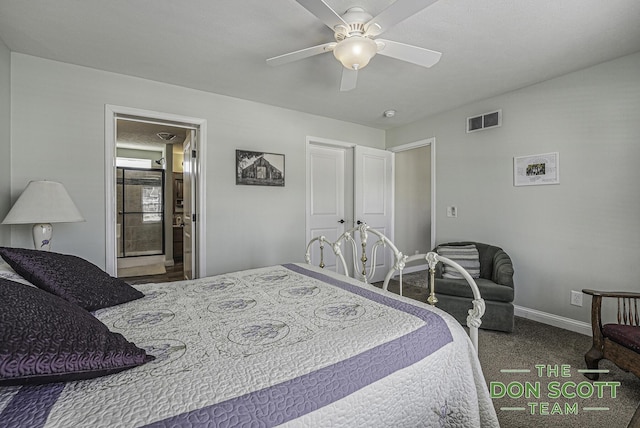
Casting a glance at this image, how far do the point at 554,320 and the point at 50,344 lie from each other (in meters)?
3.66

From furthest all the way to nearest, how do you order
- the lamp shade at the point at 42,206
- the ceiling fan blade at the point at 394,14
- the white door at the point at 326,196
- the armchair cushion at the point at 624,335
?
the white door at the point at 326,196 → the lamp shade at the point at 42,206 → the armchair cushion at the point at 624,335 → the ceiling fan blade at the point at 394,14

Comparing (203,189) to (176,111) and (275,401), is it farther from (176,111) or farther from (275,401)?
→ (275,401)

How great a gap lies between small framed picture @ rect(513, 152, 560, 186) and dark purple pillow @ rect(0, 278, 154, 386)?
346 cm

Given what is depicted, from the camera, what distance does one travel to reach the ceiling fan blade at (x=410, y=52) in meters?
1.83

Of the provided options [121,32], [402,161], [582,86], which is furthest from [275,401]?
[402,161]

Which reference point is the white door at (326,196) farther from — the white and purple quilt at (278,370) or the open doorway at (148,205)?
the open doorway at (148,205)

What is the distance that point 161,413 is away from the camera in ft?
2.22

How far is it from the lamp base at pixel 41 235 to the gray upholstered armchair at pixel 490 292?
333cm

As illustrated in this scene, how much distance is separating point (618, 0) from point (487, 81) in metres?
1.14

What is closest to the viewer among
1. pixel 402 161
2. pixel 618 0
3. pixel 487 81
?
pixel 618 0

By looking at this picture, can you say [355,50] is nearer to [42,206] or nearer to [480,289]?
[480,289]

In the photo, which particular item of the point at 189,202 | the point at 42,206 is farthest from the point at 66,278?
the point at 189,202

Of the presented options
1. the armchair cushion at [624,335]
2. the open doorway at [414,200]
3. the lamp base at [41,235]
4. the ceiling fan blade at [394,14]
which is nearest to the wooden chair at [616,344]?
the armchair cushion at [624,335]

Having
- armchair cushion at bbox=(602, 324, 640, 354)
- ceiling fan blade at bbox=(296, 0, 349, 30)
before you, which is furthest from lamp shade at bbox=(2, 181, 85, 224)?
armchair cushion at bbox=(602, 324, 640, 354)
